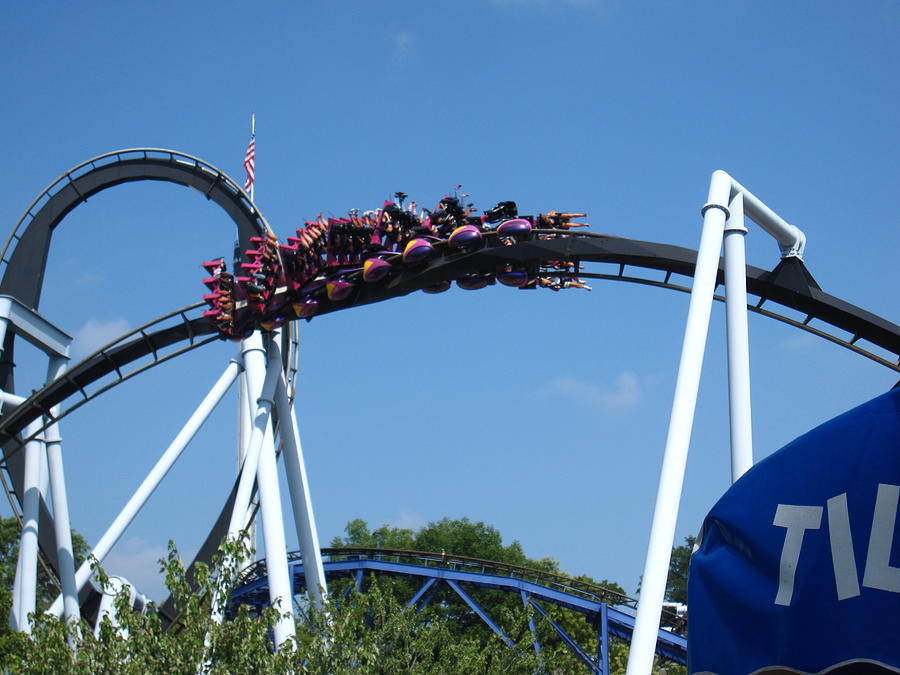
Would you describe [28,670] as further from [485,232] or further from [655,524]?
[485,232]

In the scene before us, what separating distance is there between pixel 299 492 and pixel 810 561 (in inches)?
419

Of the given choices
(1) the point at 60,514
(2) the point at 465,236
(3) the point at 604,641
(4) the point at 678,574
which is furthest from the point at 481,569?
(4) the point at 678,574

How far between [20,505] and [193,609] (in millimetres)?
10240

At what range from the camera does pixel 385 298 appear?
39.9 feet

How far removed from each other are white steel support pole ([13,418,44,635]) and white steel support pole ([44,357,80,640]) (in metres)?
0.28

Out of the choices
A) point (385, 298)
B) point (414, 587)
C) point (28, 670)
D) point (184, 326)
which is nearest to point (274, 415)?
point (184, 326)

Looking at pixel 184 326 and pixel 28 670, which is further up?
pixel 184 326

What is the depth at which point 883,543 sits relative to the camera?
3.48 meters

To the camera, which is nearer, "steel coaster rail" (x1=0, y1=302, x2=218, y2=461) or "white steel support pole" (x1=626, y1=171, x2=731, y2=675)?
"white steel support pole" (x1=626, y1=171, x2=731, y2=675)

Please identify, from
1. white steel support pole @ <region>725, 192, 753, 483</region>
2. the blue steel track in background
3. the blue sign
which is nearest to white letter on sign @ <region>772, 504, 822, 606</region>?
the blue sign

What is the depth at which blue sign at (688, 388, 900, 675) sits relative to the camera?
11.4 feet

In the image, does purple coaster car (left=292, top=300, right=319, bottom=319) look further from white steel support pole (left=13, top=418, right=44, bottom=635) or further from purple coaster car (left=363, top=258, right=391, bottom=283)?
white steel support pole (left=13, top=418, right=44, bottom=635)

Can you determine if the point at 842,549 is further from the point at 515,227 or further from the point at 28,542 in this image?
the point at 28,542

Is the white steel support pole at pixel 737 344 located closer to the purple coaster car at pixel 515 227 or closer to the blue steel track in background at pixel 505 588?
the purple coaster car at pixel 515 227
